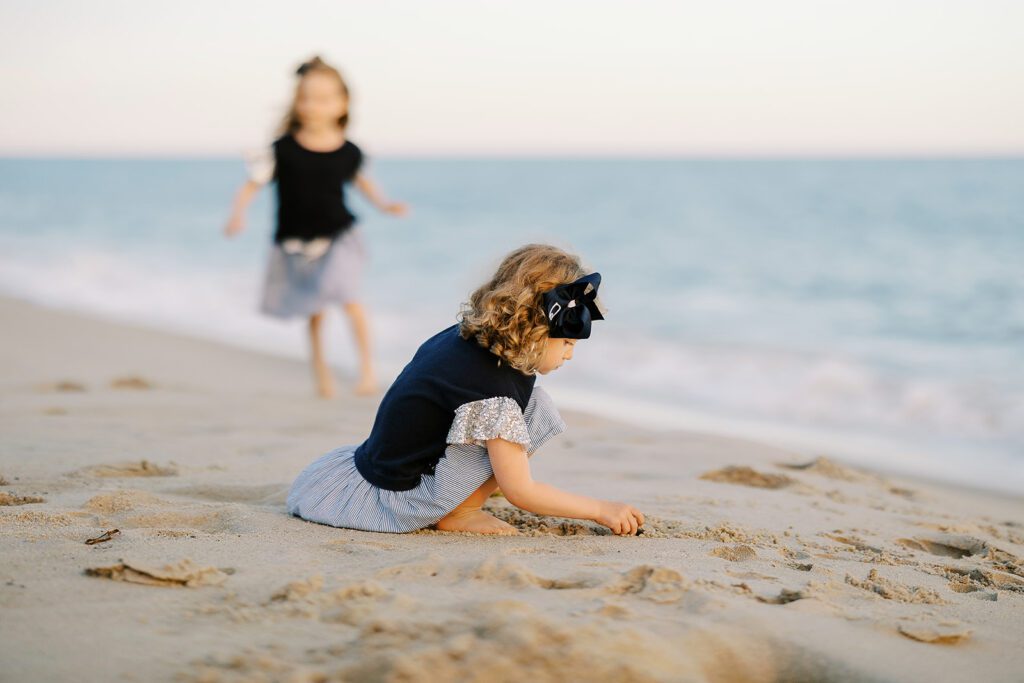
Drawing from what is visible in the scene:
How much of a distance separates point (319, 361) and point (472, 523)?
3513mm

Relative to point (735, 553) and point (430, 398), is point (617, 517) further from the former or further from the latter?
point (430, 398)

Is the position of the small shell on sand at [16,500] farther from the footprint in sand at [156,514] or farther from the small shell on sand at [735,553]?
the small shell on sand at [735,553]

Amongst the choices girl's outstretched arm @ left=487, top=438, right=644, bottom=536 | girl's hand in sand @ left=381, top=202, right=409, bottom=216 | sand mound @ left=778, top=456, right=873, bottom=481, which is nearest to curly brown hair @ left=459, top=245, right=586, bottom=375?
girl's outstretched arm @ left=487, top=438, right=644, bottom=536

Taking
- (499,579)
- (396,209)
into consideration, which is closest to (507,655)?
(499,579)

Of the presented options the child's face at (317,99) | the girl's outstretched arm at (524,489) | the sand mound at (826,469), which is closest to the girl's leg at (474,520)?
the girl's outstretched arm at (524,489)

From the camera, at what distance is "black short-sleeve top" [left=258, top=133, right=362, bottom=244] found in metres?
5.88

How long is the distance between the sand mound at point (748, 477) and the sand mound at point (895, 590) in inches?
52.3

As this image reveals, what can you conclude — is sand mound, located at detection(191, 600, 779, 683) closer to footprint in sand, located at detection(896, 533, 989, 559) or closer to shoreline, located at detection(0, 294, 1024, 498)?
footprint in sand, located at detection(896, 533, 989, 559)

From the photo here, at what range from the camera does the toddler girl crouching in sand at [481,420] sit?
2594 mm

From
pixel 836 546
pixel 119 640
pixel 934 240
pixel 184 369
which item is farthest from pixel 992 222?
pixel 119 640

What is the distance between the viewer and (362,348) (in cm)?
615

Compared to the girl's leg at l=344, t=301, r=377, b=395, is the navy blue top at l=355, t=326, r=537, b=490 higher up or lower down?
higher up

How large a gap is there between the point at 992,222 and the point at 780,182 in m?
21.0

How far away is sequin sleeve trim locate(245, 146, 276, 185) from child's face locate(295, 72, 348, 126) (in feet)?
0.98
